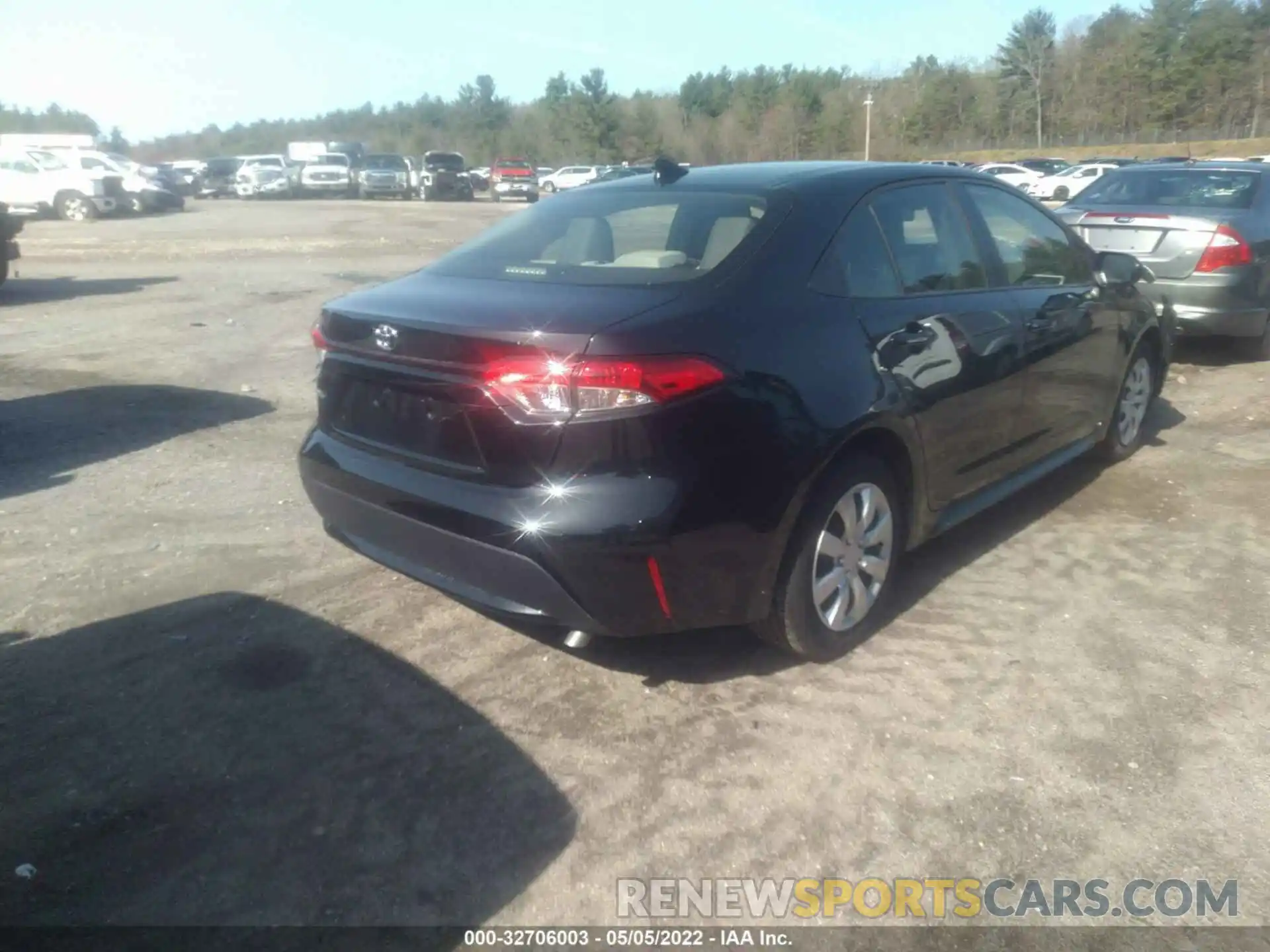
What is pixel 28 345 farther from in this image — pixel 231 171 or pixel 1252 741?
pixel 231 171

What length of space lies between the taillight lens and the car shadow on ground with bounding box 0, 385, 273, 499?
3.72m

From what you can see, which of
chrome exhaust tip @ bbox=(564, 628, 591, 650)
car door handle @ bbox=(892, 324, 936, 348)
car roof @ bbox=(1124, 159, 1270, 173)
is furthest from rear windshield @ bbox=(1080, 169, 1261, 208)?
chrome exhaust tip @ bbox=(564, 628, 591, 650)

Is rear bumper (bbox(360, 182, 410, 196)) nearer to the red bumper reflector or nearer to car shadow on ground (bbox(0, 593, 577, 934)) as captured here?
car shadow on ground (bbox(0, 593, 577, 934))

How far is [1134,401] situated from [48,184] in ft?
99.5

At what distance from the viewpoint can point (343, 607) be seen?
4207mm

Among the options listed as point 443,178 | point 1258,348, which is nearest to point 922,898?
point 1258,348

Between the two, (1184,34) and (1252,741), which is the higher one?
(1184,34)

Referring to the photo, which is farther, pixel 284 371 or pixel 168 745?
pixel 284 371

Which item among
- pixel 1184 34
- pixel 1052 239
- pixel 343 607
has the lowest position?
pixel 343 607

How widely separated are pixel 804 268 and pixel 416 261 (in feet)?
47.8

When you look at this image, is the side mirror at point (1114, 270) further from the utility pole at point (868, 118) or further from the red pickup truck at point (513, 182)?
the utility pole at point (868, 118)

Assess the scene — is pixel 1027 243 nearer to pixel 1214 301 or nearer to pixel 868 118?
pixel 1214 301

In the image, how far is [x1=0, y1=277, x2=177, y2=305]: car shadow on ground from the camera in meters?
12.7

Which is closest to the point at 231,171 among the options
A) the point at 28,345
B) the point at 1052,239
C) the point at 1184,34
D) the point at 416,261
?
the point at 416,261
